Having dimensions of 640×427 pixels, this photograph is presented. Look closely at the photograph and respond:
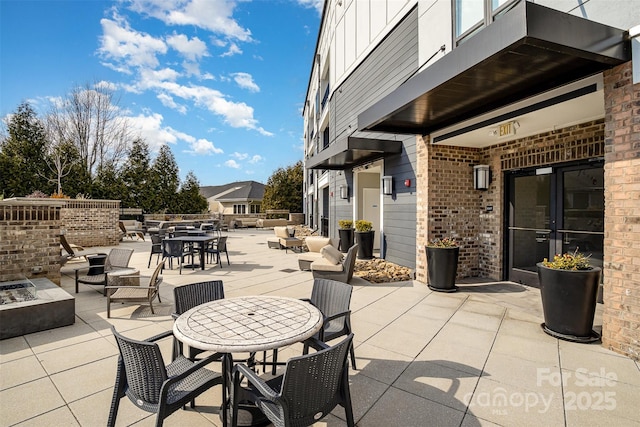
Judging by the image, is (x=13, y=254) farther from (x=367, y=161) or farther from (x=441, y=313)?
(x=367, y=161)

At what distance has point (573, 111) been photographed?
15.4ft

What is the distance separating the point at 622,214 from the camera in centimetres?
347

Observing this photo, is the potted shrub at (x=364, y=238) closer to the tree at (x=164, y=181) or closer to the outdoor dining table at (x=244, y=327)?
the outdoor dining table at (x=244, y=327)

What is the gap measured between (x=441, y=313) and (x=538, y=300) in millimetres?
1988

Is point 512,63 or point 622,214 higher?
point 512,63

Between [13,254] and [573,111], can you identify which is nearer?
[573,111]

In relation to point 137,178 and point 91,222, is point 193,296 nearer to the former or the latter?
point 91,222

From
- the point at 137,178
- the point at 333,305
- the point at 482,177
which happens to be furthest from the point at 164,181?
the point at 333,305

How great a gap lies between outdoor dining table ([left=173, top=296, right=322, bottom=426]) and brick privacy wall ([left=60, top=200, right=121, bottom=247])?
13.3 m

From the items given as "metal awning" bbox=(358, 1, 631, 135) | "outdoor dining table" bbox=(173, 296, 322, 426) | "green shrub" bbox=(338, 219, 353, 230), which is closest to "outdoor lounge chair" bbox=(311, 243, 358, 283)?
"metal awning" bbox=(358, 1, 631, 135)

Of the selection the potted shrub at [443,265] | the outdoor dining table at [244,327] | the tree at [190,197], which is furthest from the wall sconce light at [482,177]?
the tree at [190,197]

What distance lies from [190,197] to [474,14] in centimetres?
2658

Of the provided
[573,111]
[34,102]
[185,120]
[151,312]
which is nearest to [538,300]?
[573,111]

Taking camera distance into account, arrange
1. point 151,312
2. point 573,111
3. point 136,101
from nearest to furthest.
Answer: point 573,111, point 151,312, point 136,101
